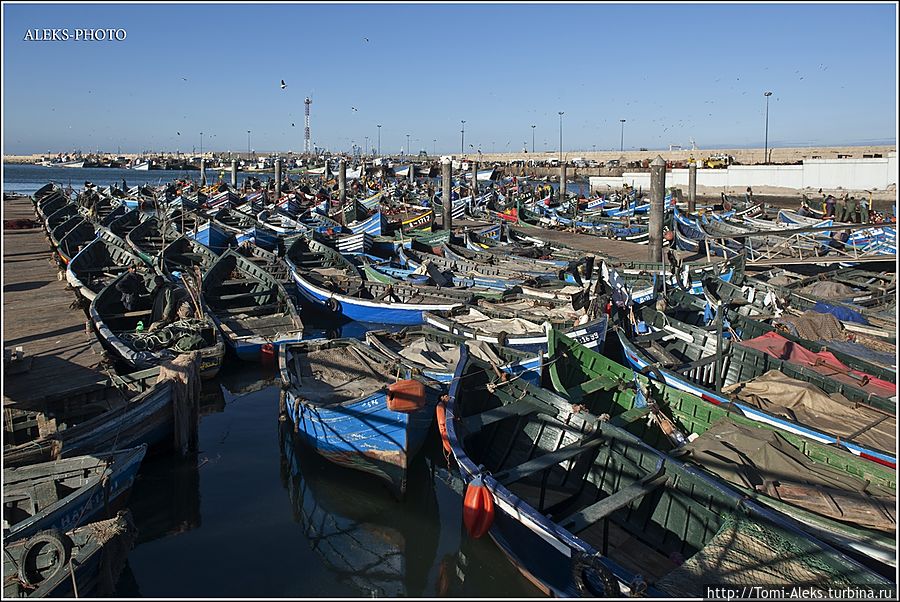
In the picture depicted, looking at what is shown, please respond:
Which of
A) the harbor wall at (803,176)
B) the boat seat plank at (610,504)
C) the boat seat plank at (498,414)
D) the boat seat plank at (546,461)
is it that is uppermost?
the harbor wall at (803,176)

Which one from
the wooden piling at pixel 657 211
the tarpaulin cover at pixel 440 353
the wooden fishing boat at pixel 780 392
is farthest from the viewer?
the wooden piling at pixel 657 211

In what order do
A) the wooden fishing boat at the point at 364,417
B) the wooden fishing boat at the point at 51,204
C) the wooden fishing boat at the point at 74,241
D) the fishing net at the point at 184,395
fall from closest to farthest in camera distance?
the wooden fishing boat at the point at 364,417 < the fishing net at the point at 184,395 < the wooden fishing boat at the point at 74,241 < the wooden fishing boat at the point at 51,204

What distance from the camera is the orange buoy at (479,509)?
8695mm

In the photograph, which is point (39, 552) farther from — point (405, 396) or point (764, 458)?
point (764, 458)

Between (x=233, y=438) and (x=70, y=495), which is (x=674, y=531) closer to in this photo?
(x=70, y=495)

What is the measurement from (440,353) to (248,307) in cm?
827

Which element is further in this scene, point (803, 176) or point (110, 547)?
point (803, 176)

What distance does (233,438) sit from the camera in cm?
1430

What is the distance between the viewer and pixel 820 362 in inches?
528

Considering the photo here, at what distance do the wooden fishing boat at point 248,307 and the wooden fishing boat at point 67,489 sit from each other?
294 inches

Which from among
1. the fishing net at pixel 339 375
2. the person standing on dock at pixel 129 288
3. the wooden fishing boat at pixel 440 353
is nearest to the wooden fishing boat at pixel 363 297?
the wooden fishing boat at pixel 440 353

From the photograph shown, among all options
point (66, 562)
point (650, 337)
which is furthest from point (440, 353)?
point (66, 562)

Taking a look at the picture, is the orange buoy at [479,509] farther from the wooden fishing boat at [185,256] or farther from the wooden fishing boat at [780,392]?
the wooden fishing boat at [185,256]

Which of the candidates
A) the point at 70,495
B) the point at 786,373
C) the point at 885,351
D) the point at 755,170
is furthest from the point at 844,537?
the point at 755,170
